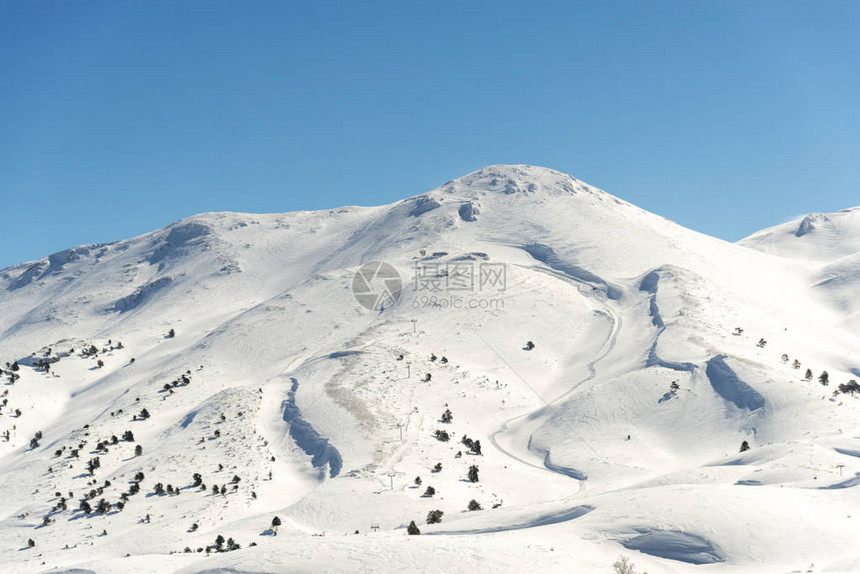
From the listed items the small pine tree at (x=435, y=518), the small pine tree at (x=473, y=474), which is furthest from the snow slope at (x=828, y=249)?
the small pine tree at (x=435, y=518)

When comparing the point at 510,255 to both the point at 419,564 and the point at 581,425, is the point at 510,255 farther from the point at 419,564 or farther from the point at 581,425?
the point at 419,564

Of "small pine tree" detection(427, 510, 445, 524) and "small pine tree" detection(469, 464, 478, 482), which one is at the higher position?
"small pine tree" detection(469, 464, 478, 482)

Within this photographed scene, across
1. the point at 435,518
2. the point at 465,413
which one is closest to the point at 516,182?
the point at 465,413

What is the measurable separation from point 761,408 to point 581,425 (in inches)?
528

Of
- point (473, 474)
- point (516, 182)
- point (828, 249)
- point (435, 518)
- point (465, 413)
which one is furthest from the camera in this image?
point (516, 182)

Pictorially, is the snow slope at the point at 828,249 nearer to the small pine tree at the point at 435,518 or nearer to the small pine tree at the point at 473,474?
the small pine tree at the point at 473,474

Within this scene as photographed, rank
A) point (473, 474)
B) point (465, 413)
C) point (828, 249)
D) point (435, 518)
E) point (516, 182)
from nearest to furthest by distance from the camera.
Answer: point (435, 518) → point (473, 474) → point (465, 413) → point (828, 249) → point (516, 182)

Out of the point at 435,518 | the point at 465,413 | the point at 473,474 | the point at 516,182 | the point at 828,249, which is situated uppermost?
the point at 516,182

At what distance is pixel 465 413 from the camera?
55.8 m

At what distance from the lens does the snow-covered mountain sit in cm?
2384

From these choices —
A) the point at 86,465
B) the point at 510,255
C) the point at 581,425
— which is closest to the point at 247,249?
the point at 510,255

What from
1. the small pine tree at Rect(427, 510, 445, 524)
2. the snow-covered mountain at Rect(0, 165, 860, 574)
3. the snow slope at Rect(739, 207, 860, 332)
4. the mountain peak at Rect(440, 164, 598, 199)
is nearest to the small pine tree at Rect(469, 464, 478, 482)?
the snow-covered mountain at Rect(0, 165, 860, 574)

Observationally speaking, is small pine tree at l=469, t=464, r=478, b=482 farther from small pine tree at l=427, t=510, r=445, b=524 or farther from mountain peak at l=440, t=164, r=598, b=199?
mountain peak at l=440, t=164, r=598, b=199

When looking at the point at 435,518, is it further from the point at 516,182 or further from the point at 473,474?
the point at 516,182
